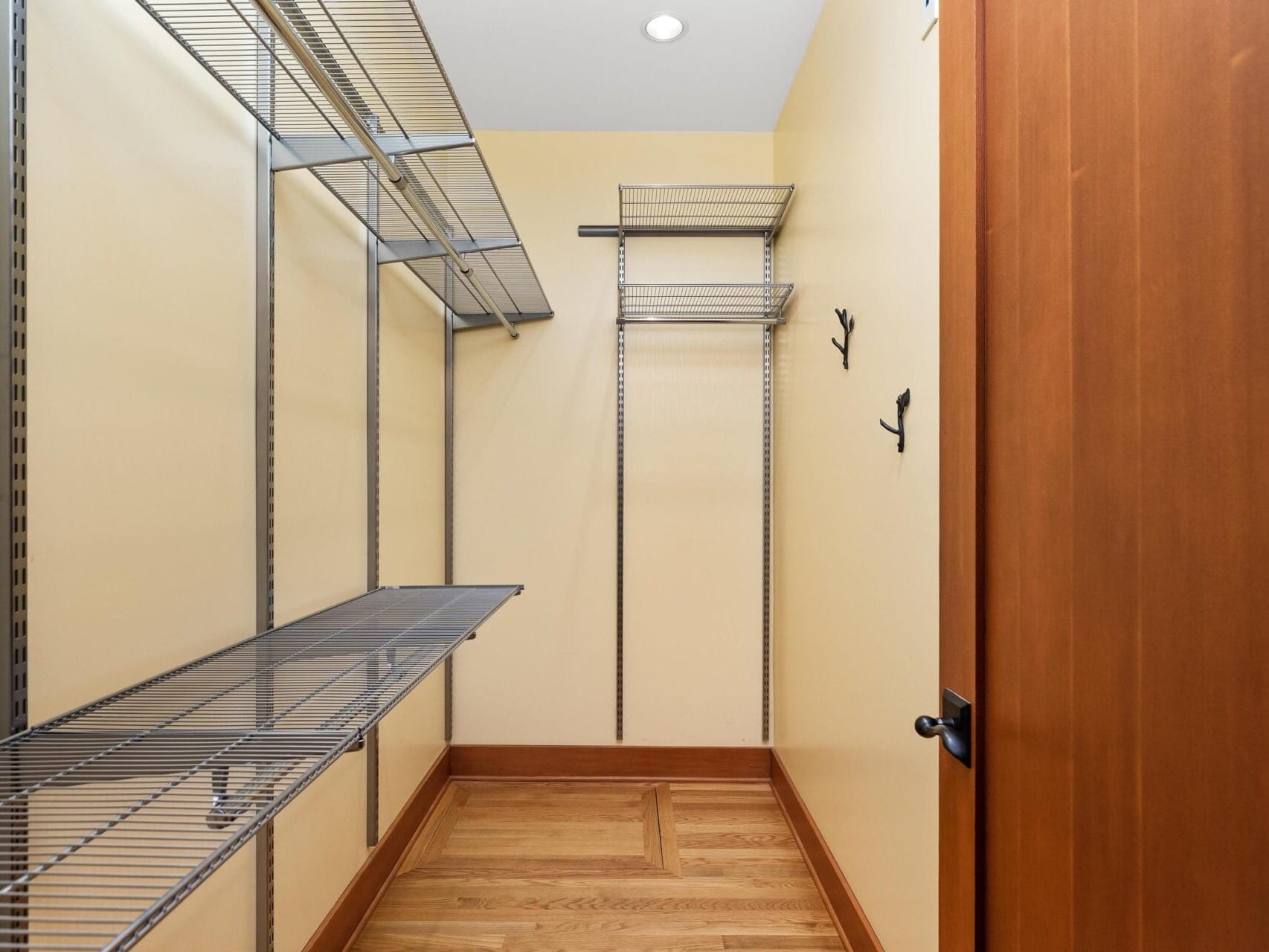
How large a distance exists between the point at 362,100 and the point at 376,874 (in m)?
1.92

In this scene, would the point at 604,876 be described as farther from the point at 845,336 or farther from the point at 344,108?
the point at 344,108

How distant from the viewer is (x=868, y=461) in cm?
159

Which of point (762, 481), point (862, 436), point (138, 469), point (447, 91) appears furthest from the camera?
point (762, 481)

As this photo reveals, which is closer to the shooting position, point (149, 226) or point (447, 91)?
point (149, 226)

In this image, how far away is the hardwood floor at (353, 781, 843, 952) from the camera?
5.69ft

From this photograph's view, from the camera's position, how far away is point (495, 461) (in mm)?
2627

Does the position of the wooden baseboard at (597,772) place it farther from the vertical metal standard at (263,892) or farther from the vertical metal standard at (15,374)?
the vertical metal standard at (15,374)

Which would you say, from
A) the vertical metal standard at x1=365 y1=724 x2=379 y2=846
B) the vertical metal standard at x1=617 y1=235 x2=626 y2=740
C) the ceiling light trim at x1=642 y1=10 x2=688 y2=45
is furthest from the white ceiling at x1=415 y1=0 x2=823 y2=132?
the vertical metal standard at x1=365 y1=724 x2=379 y2=846

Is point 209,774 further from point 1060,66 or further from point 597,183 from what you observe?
point 597,183

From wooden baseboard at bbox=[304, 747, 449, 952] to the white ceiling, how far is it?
94.7 inches

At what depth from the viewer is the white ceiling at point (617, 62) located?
1.94 meters

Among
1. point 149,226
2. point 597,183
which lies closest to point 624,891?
point 149,226

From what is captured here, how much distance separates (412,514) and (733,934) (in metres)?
1.54

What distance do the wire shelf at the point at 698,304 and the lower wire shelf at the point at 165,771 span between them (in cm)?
167
